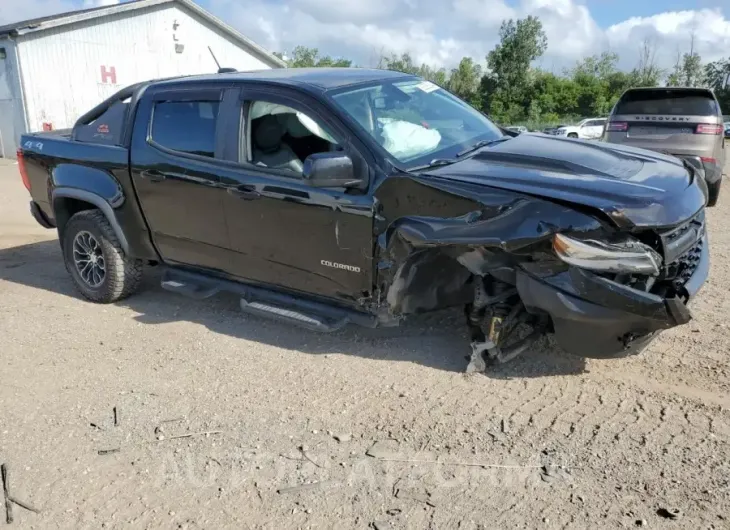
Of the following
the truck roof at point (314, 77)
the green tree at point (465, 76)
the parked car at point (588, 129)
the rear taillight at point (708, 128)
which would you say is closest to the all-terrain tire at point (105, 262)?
the truck roof at point (314, 77)

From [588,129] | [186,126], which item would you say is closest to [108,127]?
[186,126]

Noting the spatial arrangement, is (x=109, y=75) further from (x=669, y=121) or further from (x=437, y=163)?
(x=437, y=163)

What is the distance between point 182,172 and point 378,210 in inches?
66.3

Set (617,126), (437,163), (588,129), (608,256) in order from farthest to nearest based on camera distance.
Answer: (588,129), (617,126), (437,163), (608,256)

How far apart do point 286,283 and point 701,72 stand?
60.0 metres

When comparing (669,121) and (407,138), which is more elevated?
(407,138)

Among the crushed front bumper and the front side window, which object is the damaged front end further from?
the front side window

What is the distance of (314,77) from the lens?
4.45 m

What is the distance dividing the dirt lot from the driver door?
0.57 m

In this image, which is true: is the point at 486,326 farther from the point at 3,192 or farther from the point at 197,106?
the point at 3,192

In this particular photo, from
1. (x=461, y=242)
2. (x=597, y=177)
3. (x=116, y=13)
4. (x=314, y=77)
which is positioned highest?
(x=116, y=13)

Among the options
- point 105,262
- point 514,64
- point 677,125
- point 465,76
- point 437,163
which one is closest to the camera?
point 437,163

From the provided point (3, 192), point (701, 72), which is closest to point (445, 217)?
point (3, 192)

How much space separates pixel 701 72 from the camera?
54062 mm
